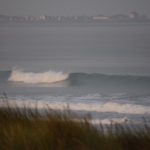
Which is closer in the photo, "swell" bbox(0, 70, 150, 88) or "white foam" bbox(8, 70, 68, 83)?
"swell" bbox(0, 70, 150, 88)

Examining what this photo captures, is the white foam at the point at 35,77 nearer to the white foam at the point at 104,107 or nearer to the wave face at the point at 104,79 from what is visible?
the wave face at the point at 104,79

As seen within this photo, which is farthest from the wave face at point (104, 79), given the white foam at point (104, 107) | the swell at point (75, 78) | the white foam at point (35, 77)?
the white foam at point (104, 107)

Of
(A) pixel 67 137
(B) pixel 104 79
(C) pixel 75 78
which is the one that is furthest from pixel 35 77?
(A) pixel 67 137

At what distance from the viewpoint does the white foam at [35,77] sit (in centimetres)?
2626

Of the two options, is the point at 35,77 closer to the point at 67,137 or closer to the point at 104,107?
the point at 104,107

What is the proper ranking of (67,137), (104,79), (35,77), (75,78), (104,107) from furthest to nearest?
1. (35,77)
2. (75,78)
3. (104,79)
4. (104,107)
5. (67,137)

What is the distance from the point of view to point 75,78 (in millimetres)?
26594

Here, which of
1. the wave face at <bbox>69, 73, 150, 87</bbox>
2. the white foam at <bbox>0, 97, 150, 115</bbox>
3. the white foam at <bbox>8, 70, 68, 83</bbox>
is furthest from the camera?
the white foam at <bbox>8, 70, 68, 83</bbox>

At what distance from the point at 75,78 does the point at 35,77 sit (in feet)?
7.57

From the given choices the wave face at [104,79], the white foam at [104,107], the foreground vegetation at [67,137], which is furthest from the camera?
the wave face at [104,79]

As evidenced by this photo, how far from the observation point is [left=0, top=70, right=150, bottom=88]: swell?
80.1 ft

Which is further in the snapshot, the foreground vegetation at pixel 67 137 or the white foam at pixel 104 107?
the white foam at pixel 104 107

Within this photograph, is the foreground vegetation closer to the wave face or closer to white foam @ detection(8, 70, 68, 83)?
the wave face

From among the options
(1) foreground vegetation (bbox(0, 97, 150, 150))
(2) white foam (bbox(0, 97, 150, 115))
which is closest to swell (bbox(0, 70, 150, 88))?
(2) white foam (bbox(0, 97, 150, 115))
